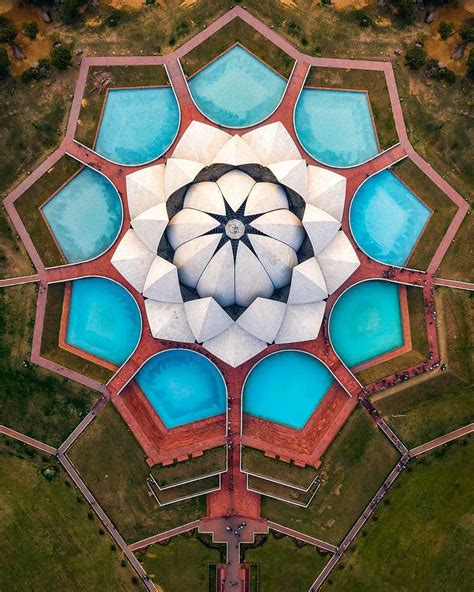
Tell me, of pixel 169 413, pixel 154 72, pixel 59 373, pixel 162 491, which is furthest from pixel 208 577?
pixel 154 72

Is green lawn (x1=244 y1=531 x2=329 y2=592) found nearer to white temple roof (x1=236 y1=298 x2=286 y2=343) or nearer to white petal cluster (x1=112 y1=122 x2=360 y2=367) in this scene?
white petal cluster (x1=112 y1=122 x2=360 y2=367)

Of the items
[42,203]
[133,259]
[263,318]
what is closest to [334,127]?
[263,318]

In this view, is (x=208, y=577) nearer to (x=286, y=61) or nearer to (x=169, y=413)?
(x=169, y=413)

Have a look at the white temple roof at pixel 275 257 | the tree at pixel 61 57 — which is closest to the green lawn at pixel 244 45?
the tree at pixel 61 57

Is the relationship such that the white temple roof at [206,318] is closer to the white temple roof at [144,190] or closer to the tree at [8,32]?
the white temple roof at [144,190]

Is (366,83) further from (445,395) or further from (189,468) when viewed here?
(189,468)

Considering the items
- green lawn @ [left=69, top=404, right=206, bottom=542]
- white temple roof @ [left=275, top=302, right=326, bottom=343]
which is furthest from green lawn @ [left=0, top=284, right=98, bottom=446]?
white temple roof @ [left=275, top=302, right=326, bottom=343]
